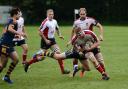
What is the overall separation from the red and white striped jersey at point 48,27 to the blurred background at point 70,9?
1994 inches

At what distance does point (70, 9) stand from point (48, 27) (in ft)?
175

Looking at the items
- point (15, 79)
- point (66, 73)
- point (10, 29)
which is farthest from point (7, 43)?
point (66, 73)

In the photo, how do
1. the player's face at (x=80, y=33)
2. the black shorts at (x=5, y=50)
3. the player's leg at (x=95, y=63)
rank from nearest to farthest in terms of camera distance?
the black shorts at (x=5, y=50)
the player's leg at (x=95, y=63)
the player's face at (x=80, y=33)

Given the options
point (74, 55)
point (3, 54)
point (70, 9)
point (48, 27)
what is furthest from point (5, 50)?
point (70, 9)

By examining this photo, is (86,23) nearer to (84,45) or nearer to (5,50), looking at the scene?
(84,45)

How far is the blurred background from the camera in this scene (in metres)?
69.8

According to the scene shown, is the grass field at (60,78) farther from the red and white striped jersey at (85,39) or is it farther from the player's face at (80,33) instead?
the player's face at (80,33)

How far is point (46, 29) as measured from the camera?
18016 mm

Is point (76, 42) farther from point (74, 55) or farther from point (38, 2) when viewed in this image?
point (38, 2)

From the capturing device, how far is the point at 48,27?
59.0ft

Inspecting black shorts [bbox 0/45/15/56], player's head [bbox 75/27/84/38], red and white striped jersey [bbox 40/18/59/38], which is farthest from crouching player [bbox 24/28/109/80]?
red and white striped jersey [bbox 40/18/59/38]

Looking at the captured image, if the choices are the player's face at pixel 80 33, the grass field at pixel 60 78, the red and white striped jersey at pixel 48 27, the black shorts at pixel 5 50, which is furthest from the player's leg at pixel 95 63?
the red and white striped jersey at pixel 48 27

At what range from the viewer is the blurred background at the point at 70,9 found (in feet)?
229

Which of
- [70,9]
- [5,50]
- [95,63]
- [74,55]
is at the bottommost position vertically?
[70,9]
